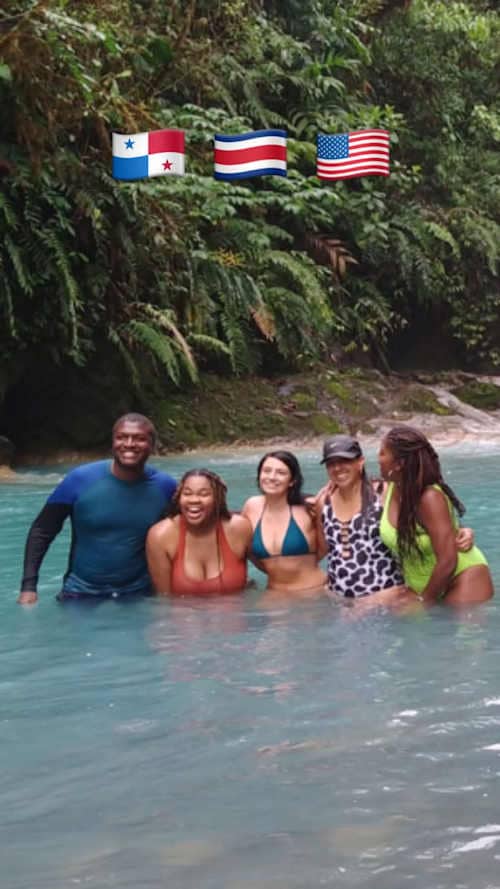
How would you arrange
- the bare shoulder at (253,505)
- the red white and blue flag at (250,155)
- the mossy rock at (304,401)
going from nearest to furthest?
the bare shoulder at (253,505)
the red white and blue flag at (250,155)
the mossy rock at (304,401)

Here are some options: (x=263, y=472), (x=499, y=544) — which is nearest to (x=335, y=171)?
(x=499, y=544)

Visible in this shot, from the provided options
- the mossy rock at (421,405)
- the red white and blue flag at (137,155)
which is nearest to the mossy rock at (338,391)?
the mossy rock at (421,405)

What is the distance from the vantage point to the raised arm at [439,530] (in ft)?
18.2

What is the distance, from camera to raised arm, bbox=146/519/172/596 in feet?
19.3

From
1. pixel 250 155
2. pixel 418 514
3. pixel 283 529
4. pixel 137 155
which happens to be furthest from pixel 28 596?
pixel 250 155

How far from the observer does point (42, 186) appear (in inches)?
553

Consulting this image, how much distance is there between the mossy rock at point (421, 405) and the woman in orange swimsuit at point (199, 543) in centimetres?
1208

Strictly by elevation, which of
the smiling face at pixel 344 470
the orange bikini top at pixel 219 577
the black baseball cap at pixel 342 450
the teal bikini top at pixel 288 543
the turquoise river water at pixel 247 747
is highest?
the black baseball cap at pixel 342 450

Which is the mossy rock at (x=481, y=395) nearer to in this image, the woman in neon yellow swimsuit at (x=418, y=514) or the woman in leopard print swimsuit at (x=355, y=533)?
the woman in leopard print swimsuit at (x=355, y=533)

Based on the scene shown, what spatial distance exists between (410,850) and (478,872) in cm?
19

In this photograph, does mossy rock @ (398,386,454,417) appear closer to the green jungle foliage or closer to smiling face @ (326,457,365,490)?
the green jungle foliage

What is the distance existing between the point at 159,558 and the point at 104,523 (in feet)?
1.04

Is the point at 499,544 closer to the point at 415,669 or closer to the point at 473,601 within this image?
the point at 473,601

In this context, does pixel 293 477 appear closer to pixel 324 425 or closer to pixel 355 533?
pixel 355 533
